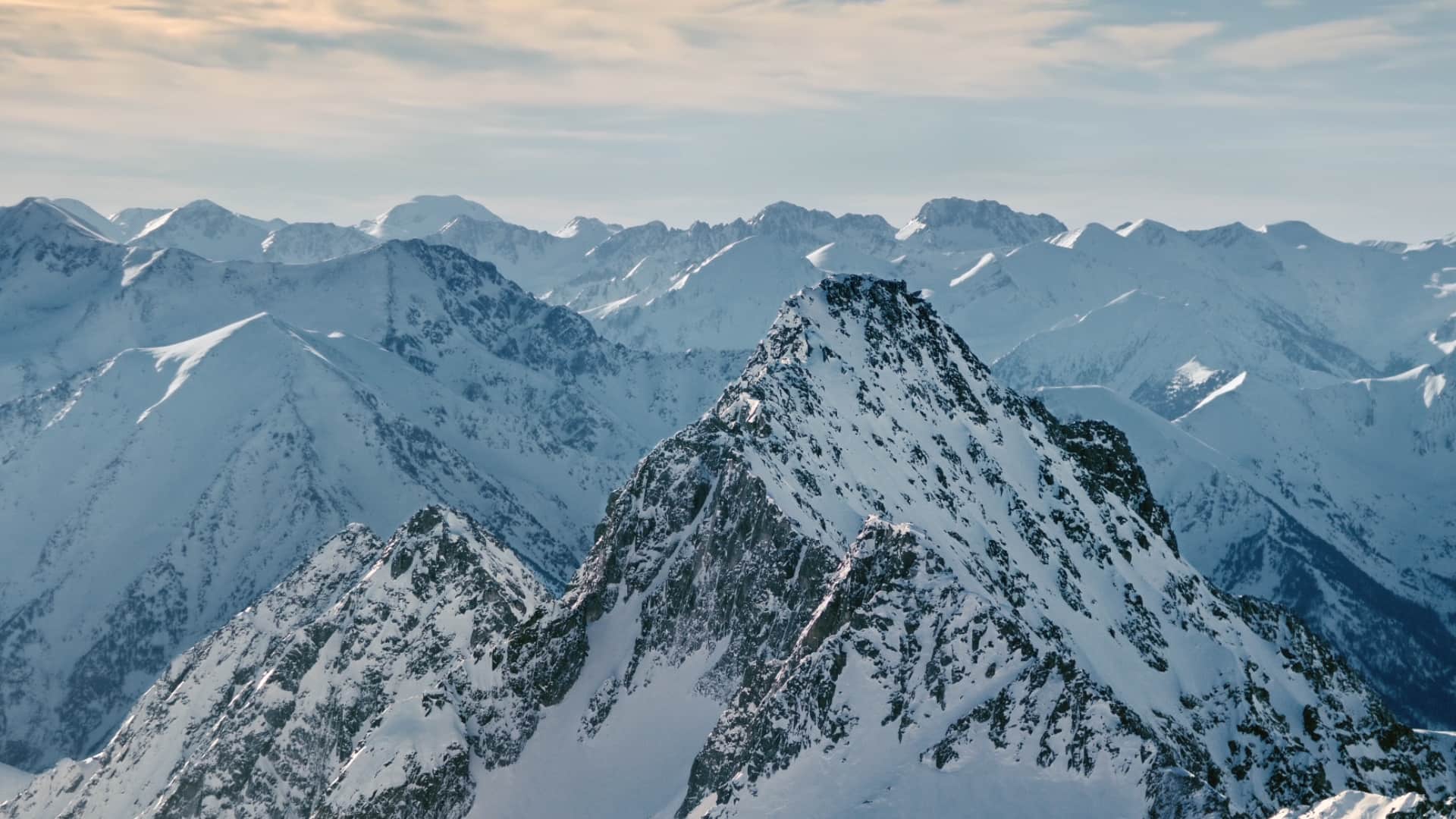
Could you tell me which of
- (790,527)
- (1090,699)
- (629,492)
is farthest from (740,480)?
(1090,699)

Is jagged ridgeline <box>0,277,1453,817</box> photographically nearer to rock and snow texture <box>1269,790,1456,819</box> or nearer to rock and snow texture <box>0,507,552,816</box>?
rock and snow texture <box>0,507,552,816</box>

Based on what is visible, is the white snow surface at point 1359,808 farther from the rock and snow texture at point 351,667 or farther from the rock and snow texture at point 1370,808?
the rock and snow texture at point 351,667

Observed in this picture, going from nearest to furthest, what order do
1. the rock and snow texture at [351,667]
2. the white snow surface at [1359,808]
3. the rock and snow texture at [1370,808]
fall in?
the rock and snow texture at [1370,808]
the white snow surface at [1359,808]
the rock and snow texture at [351,667]

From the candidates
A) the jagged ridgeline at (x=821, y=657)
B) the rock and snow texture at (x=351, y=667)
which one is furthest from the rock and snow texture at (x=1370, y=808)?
the rock and snow texture at (x=351, y=667)

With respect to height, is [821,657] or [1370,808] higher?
[821,657]

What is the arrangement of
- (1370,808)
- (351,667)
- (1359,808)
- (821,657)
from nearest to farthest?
1. (1370,808)
2. (1359,808)
3. (821,657)
4. (351,667)

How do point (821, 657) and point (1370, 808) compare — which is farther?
point (821, 657)

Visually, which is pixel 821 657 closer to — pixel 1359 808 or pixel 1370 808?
pixel 1359 808

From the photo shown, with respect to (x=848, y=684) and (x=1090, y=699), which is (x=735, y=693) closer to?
(x=848, y=684)

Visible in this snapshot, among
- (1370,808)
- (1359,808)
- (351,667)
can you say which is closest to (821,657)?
(1359,808)
